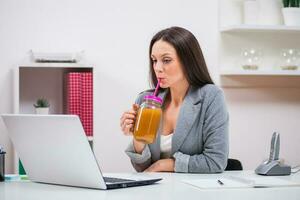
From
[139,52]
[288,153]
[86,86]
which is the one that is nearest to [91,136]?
[86,86]

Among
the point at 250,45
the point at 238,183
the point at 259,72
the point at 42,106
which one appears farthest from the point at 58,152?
the point at 250,45

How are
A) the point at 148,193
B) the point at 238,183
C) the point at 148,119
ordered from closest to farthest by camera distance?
1. the point at 148,193
2. the point at 238,183
3. the point at 148,119

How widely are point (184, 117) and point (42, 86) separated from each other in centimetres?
129

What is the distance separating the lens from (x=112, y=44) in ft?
12.0

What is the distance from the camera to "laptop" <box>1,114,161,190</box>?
1748 millimetres

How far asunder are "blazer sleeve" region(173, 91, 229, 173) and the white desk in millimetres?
475

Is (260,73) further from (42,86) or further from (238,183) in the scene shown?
(238,183)

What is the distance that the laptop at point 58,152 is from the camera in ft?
5.74

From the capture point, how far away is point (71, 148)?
1.78m

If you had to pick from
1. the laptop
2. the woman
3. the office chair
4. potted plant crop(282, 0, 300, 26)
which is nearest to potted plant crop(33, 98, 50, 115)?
the woman

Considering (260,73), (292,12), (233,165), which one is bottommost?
(233,165)

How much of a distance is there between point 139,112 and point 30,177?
0.47 meters

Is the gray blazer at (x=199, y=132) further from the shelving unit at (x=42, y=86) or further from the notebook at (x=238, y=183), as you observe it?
the shelving unit at (x=42, y=86)

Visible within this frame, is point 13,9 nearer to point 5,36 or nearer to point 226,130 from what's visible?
point 5,36
